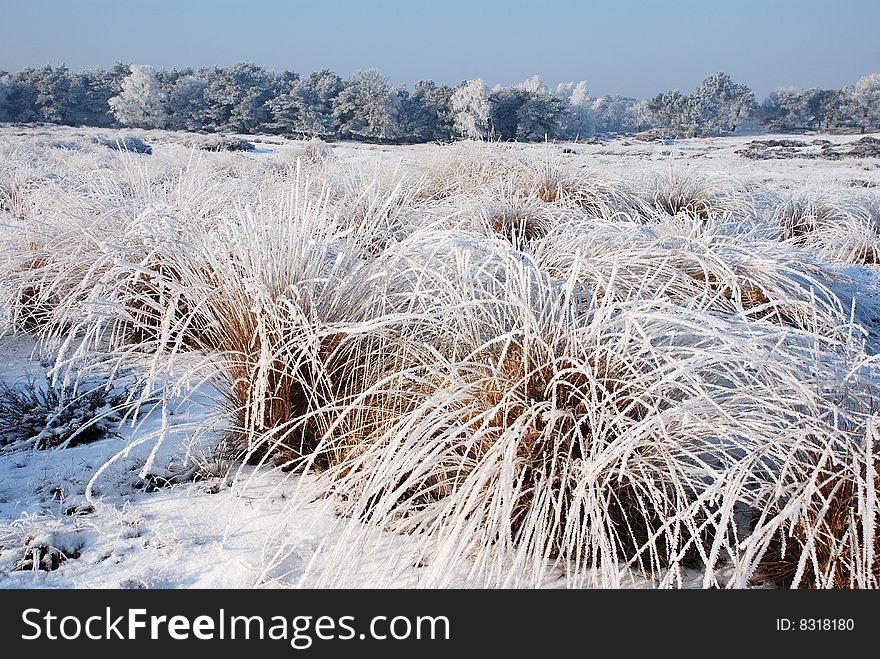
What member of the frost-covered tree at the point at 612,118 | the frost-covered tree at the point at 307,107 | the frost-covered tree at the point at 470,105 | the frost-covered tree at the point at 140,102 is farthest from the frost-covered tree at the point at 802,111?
the frost-covered tree at the point at 140,102

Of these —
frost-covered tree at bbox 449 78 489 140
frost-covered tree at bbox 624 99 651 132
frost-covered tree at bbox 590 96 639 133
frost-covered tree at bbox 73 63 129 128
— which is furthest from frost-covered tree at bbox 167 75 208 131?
frost-covered tree at bbox 624 99 651 132

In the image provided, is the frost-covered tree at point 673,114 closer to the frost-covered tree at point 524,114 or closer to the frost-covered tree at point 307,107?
the frost-covered tree at point 524,114

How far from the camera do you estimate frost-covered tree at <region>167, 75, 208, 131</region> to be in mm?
31016

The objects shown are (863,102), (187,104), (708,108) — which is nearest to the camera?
(187,104)

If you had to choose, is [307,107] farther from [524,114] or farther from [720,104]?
[720,104]

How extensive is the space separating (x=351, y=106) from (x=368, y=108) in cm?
139

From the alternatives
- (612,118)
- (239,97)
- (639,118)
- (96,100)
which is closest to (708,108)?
(612,118)

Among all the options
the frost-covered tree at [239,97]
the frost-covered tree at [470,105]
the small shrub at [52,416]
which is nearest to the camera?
the small shrub at [52,416]

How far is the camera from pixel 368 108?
28.5 meters

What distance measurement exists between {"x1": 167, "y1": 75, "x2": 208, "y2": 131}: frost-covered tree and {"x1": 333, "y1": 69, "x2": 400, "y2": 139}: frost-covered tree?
25.2ft

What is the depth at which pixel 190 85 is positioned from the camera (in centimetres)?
3328

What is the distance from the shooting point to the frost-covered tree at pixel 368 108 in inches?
1089

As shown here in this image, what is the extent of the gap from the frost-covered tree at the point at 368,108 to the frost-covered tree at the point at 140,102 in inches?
414
